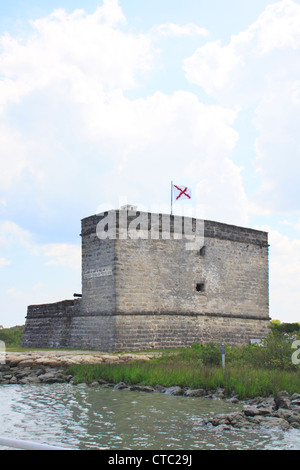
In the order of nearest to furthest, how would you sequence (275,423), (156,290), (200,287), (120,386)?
(275,423), (120,386), (156,290), (200,287)

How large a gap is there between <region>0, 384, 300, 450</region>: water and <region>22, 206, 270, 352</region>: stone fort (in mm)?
6692

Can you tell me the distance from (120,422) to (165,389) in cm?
441

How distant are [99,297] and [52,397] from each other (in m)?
8.31

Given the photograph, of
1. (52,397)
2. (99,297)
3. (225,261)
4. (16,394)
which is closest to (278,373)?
(52,397)

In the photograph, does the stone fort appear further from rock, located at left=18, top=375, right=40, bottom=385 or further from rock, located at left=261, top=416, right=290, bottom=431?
rock, located at left=261, top=416, right=290, bottom=431

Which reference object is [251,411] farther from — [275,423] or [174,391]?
[174,391]

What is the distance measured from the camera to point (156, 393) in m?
14.8

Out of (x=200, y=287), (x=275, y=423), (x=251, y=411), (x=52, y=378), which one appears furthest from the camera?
(x=200, y=287)

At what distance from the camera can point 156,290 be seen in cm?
2248

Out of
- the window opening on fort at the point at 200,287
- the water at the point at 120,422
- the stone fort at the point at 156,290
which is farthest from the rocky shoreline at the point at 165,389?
the window opening on fort at the point at 200,287

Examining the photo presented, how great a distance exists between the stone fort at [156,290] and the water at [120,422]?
22.0 ft

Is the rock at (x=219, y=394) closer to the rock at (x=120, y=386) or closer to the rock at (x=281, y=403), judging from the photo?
the rock at (x=281, y=403)

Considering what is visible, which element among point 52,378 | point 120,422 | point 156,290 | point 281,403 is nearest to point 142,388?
point 52,378

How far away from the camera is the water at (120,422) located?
907cm
